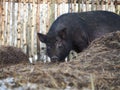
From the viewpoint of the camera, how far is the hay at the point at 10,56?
10.0 meters

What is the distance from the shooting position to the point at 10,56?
10.1m

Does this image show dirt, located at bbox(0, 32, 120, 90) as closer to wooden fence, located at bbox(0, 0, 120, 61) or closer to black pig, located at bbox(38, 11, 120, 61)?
black pig, located at bbox(38, 11, 120, 61)

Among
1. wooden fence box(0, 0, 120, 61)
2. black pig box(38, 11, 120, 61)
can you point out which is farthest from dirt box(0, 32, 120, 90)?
wooden fence box(0, 0, 120, 61)

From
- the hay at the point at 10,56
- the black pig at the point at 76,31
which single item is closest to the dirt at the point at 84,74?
the hay at the point at 10,56

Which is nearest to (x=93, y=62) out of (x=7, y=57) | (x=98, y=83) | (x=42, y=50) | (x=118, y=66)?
(x=118, y=66)

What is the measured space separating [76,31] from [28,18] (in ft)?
8.60

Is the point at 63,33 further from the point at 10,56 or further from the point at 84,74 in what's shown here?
the point at 84,74

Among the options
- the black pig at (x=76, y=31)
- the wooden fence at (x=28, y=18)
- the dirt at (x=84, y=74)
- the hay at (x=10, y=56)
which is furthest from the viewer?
the wooden fence at (x=28, y=18)

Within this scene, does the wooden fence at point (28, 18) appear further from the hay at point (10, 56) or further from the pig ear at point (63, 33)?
the hay at point (10, 56)

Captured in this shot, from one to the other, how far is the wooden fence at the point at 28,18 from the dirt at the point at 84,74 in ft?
23.0

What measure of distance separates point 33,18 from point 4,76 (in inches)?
343

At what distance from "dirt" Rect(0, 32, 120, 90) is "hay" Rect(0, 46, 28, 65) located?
406 centimetres

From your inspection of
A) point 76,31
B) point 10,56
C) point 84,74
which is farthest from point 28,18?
point 84,74

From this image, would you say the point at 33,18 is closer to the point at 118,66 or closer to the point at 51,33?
the point at 51,33
